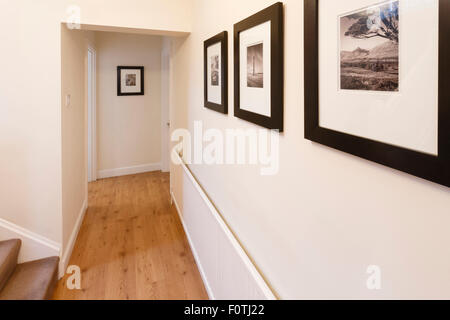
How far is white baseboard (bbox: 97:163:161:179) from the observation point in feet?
17.4

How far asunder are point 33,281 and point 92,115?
3.25 meters

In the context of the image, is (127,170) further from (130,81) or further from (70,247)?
(70,247)

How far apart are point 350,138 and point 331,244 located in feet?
1.00

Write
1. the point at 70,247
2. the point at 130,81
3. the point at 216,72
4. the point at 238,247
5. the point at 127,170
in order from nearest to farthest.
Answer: the point at 238,247 < the point at 216,72 < the point at 70,247 < the point at 130,81 < the point at 127,170

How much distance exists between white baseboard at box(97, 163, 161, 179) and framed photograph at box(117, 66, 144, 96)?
3.97 ft

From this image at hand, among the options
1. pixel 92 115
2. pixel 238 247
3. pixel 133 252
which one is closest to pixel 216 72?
pixel 238 247

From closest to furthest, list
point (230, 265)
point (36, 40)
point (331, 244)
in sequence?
1. point (331, 244)
2. point (230, 265)
3. point (36, 40)

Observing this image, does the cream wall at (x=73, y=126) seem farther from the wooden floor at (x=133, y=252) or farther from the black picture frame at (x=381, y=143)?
the black picture frame at (x=381, y=143)

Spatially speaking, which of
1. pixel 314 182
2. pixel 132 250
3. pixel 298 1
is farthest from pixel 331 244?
pixel 132 250

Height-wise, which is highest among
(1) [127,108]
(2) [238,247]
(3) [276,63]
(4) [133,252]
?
(1) [127,108]

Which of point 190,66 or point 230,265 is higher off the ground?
point 190,66

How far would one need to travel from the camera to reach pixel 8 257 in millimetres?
2197

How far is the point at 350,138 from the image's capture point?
79 cm
